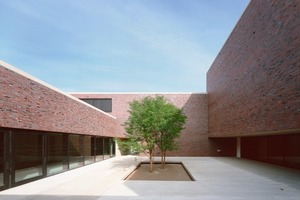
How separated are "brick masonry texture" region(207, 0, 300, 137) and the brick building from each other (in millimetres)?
37

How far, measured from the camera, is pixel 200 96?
27375 mm

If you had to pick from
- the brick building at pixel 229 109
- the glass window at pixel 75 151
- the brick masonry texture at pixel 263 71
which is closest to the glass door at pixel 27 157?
the brick building at pixel 229 109

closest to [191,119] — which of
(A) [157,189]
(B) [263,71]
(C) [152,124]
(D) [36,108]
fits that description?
(C) [152,124]

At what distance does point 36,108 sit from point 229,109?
13186 millimetres

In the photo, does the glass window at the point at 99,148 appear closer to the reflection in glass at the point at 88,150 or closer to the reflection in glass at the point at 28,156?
the reflection in glass at the point at 88,150

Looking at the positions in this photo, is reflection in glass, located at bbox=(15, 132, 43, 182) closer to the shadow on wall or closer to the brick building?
the brick building

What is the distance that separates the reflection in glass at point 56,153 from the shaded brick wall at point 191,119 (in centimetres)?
1297

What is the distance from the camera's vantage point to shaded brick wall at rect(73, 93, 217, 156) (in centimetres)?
2683

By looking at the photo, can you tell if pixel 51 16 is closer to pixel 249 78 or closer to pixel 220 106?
pixel 249 78

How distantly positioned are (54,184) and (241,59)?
1230 centimetres

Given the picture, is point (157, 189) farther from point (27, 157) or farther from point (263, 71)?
point (263, 71)

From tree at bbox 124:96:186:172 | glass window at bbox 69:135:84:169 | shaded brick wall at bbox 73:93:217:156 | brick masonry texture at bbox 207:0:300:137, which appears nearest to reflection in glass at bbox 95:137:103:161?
glass window at bbox 69:135:84:169

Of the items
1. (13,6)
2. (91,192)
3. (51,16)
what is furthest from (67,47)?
(91,192)

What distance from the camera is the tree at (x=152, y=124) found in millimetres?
15961
